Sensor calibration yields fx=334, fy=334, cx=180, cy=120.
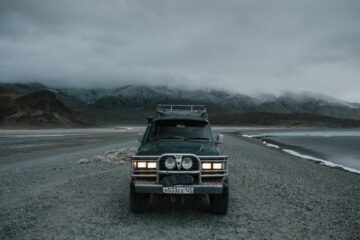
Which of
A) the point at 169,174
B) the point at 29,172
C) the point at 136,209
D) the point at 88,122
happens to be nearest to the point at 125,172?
the point at 29,172

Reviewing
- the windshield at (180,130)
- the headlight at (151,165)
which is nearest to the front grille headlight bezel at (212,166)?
the headlight at (151,165)

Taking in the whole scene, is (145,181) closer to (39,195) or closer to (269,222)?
(269,222)

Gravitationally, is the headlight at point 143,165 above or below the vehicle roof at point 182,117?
A: below

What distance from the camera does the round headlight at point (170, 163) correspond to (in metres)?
7.20

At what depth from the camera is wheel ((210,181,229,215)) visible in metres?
7.57

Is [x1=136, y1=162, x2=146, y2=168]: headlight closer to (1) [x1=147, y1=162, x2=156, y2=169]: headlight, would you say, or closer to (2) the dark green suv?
(2) the dark green suv

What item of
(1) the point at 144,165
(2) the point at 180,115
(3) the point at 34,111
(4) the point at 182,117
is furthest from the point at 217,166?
(3) the point at 34,111

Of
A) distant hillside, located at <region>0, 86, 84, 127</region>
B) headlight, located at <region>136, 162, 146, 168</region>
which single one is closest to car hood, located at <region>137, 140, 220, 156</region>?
headlight, located at <region>136, 162, 146, 168</region>

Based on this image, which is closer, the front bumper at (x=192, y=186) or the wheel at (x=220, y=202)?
the front bumper at (x=192, y=186)

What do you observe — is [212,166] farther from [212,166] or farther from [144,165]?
[144,165]

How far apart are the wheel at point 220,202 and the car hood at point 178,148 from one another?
0.87m

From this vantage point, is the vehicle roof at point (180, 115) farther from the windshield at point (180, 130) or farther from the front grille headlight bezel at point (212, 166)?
the front grille headlight bezel at point (212, 166)

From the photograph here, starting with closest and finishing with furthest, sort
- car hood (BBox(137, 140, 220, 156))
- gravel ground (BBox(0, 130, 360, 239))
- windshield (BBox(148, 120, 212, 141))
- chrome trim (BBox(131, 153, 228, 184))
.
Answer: gravel ground (BBox(0, 130, 360, 239)), chrome trim (BBox(131, 153, 228, 184)), car hood (BBox(137, 140, 220, 156)), windshield (BBox(148, 120, 212, 141))

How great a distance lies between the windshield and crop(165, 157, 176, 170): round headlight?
4.54 ft
